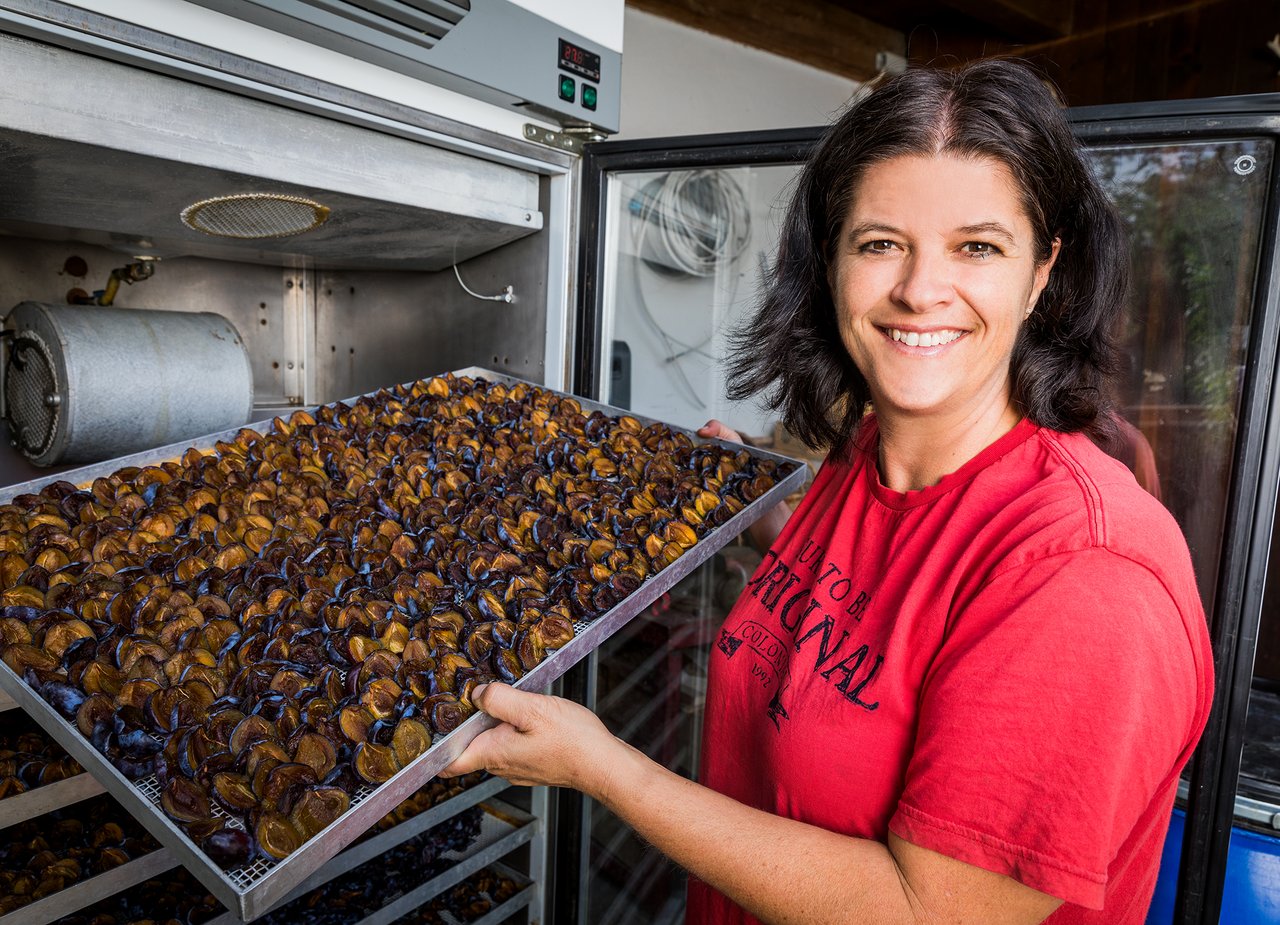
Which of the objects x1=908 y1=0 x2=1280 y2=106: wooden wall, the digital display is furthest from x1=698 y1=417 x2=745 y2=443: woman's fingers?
x1=908 y1=0 x2=1280 y2=106: wooden wall

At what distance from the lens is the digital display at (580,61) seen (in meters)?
2.15

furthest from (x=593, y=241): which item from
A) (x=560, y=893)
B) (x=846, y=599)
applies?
(x=560, y=893)

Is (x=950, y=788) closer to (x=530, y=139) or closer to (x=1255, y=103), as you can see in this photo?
(x=1255, y=103)

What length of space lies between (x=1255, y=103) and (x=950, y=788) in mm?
1434

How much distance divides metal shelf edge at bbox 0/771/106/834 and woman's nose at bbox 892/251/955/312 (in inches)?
57.1

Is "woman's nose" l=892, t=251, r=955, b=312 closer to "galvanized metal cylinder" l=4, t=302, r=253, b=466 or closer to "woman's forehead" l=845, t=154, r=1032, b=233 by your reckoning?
"woman's forehead" l=845, t=154, r=1032, b=233

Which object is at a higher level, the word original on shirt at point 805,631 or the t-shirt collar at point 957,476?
the t-shirt collar at point 957,476

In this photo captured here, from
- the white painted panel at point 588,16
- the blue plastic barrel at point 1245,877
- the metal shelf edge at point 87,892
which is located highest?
the white painted panel at point 588,16

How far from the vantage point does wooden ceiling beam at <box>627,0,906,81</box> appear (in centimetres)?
463

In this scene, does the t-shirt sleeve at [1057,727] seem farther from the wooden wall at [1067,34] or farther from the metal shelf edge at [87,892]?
the wooden wall at [1067,34]

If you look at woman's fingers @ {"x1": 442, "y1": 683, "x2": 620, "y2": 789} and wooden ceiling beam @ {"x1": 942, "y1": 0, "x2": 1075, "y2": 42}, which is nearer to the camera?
woman's fingers @ {"x1": 442, "y1": 683, "x2": 620, "y2": 789}

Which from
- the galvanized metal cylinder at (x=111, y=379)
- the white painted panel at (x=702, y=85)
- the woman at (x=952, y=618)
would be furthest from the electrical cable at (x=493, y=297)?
the white painted panel at (x=702, y=85)

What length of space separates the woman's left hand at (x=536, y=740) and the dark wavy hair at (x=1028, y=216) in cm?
80

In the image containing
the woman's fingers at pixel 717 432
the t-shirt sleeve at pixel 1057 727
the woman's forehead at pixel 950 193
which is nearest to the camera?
the t-shirt sleeve at pixel 1057 727
